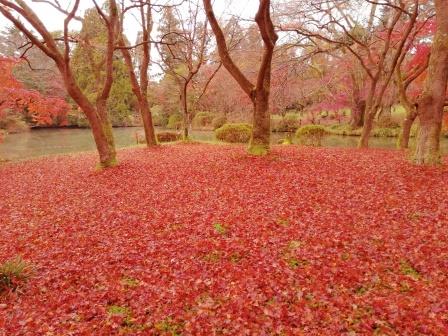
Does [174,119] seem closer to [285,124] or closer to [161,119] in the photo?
[161,119]

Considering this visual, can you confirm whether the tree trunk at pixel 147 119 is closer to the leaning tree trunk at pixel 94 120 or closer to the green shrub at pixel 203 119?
the leaning tree trunk at pixel 94 120

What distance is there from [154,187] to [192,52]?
13024mm

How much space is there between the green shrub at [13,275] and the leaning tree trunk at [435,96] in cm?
917

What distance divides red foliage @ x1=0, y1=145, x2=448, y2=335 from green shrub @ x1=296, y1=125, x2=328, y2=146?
28.1ft

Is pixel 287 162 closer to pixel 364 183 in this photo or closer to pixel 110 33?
pixel 364 183

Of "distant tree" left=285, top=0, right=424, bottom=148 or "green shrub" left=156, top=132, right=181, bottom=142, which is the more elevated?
"distant tree" left=285, top=0, right=424, bottom=148

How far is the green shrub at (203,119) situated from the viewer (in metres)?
37.3

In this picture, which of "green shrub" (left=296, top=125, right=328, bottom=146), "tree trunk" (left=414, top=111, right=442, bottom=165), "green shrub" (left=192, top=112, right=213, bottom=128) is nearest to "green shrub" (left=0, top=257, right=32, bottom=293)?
"tree trunk" (left=414, top=111, right=442, bottom=165)

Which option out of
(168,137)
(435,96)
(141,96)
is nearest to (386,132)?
(168,137)

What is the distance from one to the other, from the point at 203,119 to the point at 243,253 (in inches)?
1308

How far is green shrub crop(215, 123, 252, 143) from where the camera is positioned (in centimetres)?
2097

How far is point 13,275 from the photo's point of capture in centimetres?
486

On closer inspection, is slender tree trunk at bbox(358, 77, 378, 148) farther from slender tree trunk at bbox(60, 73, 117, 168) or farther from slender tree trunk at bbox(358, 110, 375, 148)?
slender tree trunk at bbox(60, 73, 117, 168)

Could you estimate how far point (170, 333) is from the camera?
3654 mm
